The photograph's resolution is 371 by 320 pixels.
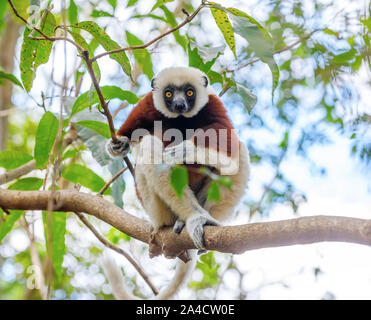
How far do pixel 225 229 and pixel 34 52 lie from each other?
1.99 meters

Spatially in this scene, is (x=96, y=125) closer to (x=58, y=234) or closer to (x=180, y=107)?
(x=180, y=107)

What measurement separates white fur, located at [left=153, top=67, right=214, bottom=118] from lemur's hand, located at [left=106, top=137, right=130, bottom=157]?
0.60m

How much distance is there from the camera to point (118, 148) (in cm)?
379

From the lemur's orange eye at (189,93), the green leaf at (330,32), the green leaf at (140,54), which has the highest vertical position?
the green leaf at (330,32)

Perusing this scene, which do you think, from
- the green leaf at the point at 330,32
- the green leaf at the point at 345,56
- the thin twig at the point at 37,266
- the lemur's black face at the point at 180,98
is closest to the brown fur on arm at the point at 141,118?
the lemur's black face at the point at 180,98

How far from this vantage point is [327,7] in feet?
16.3

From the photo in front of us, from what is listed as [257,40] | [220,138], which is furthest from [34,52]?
[257,40]

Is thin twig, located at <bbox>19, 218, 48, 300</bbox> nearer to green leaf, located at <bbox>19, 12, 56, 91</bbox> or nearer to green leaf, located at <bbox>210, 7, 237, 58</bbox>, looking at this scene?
green leaf, located at <bbox>19, 12, 56, 91</bbox>

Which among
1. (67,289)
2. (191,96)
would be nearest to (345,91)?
(191,96)

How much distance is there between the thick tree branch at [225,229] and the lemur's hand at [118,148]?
64 cm

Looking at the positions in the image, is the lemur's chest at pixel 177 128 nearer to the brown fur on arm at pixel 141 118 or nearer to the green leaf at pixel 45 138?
the brown fur on arm at pixel 141 118

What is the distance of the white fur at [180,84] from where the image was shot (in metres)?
4.23

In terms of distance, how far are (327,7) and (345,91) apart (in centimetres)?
124
